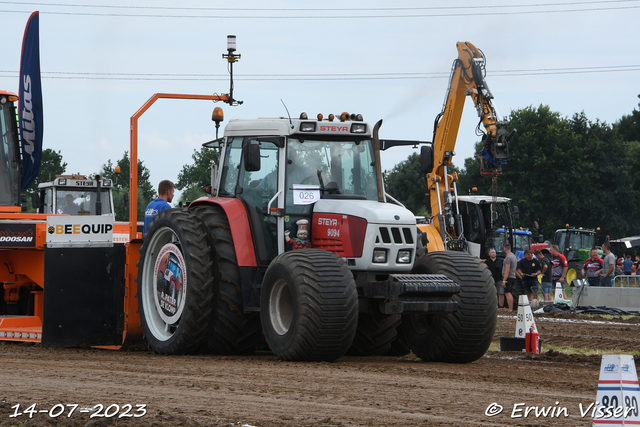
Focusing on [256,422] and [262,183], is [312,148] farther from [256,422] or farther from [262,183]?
[256,422]

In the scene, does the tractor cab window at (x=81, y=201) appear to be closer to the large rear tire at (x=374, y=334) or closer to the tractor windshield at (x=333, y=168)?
the tractor windshield at (x=333, y=168)

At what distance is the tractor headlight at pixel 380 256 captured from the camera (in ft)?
27.8

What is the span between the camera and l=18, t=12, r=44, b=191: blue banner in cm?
1242

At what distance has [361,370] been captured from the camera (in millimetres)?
7664

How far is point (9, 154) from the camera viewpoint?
12.3 meters

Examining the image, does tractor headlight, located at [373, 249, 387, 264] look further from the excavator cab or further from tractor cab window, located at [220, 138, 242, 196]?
the excavator cab

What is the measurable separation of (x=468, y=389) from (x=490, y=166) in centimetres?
1296

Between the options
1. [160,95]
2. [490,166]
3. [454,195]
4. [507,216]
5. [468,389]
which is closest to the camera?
[468,389]

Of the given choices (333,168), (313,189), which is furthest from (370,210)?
(333,168)

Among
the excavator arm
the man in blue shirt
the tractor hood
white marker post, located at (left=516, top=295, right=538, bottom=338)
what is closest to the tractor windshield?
the tractor hood

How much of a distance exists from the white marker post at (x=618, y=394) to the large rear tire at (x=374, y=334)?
4.93m

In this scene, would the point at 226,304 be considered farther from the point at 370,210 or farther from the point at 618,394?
the point at 618,394

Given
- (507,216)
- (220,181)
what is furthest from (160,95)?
(507,216)

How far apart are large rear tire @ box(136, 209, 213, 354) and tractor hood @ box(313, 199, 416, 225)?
140 centimetres
